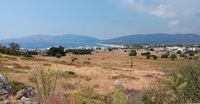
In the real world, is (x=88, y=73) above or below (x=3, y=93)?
below

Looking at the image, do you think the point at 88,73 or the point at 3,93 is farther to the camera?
the point at 88,73


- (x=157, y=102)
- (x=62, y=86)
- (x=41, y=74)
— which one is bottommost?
(x=62, y=86)

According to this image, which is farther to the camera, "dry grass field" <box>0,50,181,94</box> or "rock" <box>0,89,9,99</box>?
"dry grass field" <box>0,50,181,94</box>

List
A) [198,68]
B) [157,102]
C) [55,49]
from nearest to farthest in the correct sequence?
1. [157,102]
2. [198,68]
3. [55,49]

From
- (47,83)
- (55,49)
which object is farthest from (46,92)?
(55,49)

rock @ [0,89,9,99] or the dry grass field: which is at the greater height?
rock @ [0,89,9,99]

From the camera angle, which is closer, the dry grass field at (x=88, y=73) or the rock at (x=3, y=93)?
the rock at (x=3, y=93)

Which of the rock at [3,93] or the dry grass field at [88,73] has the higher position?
the rock at [3,93]

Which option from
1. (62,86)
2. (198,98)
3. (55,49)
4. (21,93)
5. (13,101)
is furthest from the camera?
(55,49)

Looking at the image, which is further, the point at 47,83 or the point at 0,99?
the point at 47,83

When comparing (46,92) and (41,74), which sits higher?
(41,74)

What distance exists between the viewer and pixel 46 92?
7258 mm

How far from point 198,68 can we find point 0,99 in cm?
780

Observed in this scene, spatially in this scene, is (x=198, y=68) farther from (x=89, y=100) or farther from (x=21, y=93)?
(x=21, y=93)
